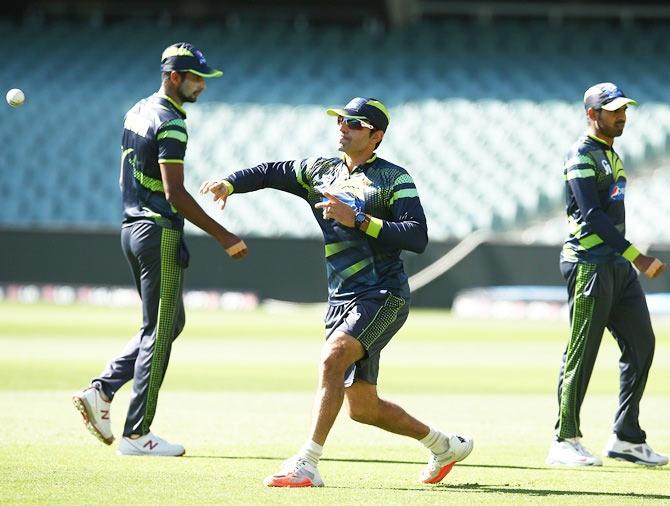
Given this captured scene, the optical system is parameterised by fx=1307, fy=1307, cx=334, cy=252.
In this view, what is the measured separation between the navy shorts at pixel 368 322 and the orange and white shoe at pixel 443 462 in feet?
1.83

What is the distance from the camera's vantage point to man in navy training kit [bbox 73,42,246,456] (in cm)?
803

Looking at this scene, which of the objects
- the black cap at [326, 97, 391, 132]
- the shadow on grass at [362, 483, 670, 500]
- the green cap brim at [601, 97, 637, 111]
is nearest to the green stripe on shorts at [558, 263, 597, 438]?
the green cap brim at [601, 97, 637, 111]

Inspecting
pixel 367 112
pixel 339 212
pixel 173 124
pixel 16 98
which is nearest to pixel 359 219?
pixel 339 212

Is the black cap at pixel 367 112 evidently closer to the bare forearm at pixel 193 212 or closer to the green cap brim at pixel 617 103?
the bare forearm at pixel 193 212

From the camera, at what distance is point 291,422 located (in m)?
9.93

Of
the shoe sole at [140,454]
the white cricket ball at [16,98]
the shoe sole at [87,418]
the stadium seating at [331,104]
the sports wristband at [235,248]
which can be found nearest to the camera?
the sports wristband at [235,248]

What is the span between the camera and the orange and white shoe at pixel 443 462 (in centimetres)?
716

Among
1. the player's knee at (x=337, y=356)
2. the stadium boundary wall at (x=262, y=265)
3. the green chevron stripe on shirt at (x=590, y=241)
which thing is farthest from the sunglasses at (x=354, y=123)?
the stadium boundary wall at (x=262, y=265)

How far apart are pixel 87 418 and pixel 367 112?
8.65 ft

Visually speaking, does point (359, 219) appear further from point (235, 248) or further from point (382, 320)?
point (235, 248)

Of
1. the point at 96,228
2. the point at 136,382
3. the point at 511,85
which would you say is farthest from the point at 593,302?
the point at 511,85

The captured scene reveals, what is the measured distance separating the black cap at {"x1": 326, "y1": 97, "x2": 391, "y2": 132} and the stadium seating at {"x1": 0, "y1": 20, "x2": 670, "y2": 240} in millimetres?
21009

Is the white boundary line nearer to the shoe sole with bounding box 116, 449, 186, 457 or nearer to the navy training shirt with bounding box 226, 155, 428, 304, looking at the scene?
the shoe sole with bounding box 116, 449, 186, 457

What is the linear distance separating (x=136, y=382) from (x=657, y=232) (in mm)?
21724
